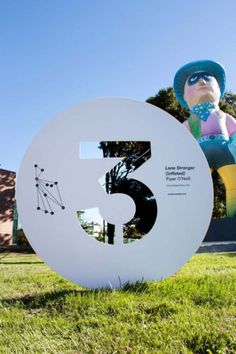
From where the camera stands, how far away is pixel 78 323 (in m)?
3.26

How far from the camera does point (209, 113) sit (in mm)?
12375

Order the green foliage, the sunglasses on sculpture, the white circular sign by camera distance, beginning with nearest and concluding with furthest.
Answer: the white circular sign, the sunglasses on sculpture, the green foliage

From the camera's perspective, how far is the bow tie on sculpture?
40.6 ft

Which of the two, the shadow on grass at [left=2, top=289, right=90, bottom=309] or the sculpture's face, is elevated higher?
the sculpture's face

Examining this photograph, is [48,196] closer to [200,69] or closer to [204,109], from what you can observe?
[204,109]

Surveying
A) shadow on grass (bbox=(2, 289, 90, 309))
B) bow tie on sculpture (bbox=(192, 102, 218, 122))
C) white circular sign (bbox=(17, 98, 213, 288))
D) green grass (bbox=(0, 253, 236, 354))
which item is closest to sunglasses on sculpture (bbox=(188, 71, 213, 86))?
bow tie on sculpture (bbox=(192, 102, 218, 122))

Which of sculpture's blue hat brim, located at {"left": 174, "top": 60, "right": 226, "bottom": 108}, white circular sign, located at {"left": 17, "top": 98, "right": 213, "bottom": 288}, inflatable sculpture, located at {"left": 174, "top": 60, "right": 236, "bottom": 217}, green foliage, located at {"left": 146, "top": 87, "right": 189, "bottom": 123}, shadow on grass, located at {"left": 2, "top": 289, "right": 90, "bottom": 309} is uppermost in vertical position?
green foliage, located at {"left": 146, "top": 87, "right": 189, "bottom": 123}

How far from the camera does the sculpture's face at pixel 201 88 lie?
12.4 meters

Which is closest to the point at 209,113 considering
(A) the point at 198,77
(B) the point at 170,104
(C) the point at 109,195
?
(A) the point at 198,77

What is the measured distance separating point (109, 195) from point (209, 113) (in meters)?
8.61

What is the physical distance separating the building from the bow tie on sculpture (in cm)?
1109

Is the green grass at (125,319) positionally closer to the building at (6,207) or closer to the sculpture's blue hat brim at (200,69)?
the sculpture's blue hat brim at (200,69)

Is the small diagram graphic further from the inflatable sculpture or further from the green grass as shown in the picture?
the inflatable sculpture

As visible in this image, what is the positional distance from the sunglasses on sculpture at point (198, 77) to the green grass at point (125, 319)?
9.02 m
